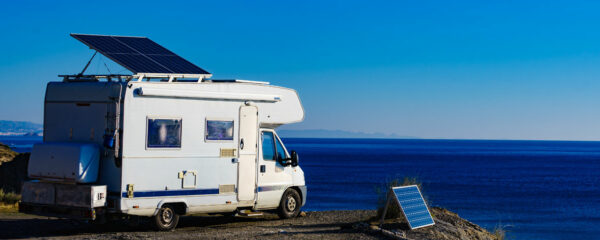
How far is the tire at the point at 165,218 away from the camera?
12.1 metres

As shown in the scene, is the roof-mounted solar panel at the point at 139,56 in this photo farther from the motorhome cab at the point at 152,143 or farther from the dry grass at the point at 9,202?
the dry grass at the point at 9,202

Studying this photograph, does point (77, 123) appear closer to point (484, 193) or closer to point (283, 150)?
point (283, 150)

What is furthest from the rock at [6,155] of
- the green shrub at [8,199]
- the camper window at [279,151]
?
the camper window at [279,151]

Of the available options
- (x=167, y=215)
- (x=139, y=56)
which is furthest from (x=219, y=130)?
(x=139, y=56)

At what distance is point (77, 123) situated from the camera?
1187cm

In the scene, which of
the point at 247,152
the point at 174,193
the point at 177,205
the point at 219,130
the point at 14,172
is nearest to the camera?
the point at 174,193

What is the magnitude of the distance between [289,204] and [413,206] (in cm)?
300

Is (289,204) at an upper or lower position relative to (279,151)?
lower

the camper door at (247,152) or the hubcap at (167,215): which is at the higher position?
the camper door at (247,152)

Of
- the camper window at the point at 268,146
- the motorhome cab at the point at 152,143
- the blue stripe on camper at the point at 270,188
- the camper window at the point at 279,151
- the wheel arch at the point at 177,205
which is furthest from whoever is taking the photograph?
the camper window at the point at 279,151

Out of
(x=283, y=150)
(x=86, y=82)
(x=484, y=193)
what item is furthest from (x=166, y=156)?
(x=484, y=193)

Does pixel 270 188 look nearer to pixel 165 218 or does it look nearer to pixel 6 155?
pixel 165 218

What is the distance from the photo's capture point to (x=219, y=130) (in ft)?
41.9

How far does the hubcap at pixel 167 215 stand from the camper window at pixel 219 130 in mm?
1397
